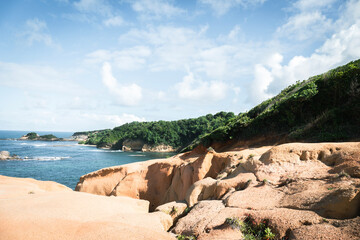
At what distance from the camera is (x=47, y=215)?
7246 mm

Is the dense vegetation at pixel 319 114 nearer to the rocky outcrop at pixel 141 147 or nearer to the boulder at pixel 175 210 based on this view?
the boulder at pixel 175 210

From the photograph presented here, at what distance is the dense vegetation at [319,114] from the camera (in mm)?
14758

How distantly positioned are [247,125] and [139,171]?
37.4 feet

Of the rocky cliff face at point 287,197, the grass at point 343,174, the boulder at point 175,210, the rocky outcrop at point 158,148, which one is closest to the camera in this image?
the rocky cliff face at point 287,197

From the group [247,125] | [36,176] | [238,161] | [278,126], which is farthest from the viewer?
[36,176]

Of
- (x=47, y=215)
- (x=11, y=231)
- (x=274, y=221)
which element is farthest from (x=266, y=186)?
(x=11, y=231)

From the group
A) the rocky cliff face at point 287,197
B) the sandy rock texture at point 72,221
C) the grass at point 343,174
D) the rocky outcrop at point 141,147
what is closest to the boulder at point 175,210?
the rocky cliff face at point 287,197

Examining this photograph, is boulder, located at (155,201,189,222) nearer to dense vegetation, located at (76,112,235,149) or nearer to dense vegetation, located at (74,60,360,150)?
dense vegetation, located at (74,60,360,150)

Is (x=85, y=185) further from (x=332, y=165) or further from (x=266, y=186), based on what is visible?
(x=332, y=165)

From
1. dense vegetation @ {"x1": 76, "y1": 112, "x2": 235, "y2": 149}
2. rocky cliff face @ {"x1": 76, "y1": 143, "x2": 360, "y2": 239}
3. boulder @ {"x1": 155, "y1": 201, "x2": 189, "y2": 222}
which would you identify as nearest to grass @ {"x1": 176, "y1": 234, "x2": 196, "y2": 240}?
rocky cliff face @ {"x1": 76, "y1": 143, "x2": 360, "y2": 239}

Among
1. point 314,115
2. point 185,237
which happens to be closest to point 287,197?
point 185,237

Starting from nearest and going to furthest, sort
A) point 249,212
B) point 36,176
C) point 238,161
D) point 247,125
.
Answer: point 249,212 → point 238,161 → point 247,125 → point 36,176

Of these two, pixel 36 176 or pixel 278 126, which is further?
pixel 36 176

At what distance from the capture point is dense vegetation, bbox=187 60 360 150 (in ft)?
48.4
